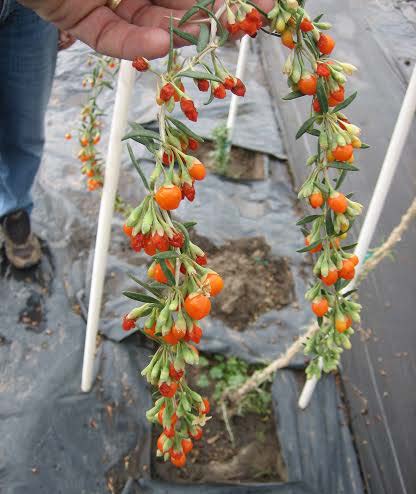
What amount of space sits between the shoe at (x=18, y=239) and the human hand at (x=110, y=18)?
3.46 ft

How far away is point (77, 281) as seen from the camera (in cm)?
200

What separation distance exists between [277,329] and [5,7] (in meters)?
1.39

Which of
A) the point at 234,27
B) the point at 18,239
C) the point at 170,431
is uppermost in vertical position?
the point at 234,27

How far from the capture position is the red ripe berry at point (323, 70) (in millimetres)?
699

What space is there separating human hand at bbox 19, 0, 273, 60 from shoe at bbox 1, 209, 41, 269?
1054mm

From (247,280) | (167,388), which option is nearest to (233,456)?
(247,280)

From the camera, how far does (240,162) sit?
9.07 ft

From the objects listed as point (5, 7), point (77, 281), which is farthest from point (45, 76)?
point (77, 281)

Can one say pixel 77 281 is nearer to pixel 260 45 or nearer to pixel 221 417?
pixel 221 417

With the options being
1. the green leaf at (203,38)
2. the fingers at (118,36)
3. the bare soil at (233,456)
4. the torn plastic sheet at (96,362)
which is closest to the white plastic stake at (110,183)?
the fingers at (118,36)

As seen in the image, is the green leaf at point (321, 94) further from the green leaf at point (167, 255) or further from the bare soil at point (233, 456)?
the bare soil at point (233, 456)

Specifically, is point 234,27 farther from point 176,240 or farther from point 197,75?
point 176,240

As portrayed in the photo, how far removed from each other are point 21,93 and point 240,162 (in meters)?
1.34

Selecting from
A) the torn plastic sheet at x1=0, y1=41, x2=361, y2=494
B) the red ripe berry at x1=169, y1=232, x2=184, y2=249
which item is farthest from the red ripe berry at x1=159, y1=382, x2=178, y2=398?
the torn plastic sheet at x1=0, y1=41, x2=361, y2=494
